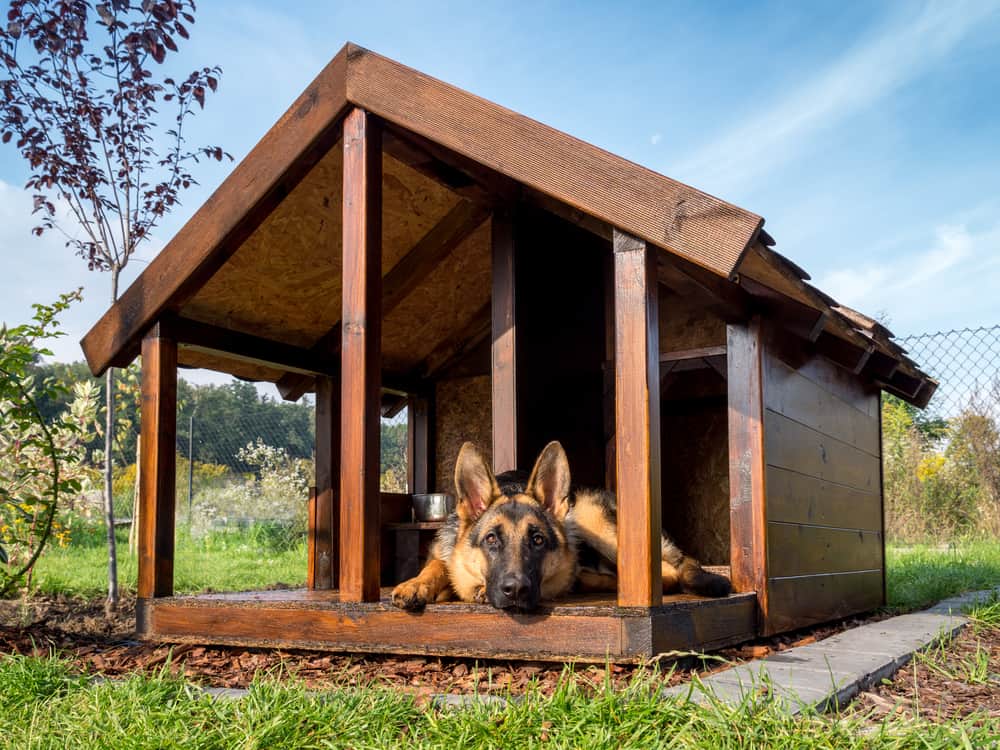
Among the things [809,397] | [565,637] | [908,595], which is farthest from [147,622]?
[908,595]

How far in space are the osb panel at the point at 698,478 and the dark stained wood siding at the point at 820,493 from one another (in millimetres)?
859

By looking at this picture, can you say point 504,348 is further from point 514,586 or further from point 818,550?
point 818,550

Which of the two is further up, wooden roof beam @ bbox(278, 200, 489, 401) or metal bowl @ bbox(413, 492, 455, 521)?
A: wooden roof beam @ bbox(278, 200, 489, 401)

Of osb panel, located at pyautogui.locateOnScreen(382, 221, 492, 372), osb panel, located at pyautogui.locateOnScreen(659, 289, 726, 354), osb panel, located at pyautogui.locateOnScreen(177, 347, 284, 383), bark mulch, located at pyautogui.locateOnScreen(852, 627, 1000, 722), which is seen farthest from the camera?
osb panel, located at pyautogui.locateOnScreen(382, 221, 492, 372)

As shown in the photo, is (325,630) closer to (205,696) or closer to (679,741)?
(205,696)

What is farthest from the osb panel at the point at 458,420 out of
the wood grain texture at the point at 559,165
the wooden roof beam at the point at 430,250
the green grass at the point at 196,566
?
the wood grain texture at the point at 559,165

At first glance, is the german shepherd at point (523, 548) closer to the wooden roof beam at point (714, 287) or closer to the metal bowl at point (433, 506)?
the wooden roof beam at point (714, 287)

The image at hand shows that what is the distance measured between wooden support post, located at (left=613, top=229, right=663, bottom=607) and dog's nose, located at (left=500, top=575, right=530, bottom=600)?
43 cm

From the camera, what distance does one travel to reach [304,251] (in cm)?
604

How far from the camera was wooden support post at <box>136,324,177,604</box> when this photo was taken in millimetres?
5344

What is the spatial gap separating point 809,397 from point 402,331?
3.25m

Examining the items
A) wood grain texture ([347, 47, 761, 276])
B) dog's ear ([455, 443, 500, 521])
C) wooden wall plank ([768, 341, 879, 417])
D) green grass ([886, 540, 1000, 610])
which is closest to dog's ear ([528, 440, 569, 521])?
dog's ear ([455, 443, 500, 521])

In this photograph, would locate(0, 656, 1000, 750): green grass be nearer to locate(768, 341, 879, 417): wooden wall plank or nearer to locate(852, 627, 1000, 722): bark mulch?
locate(852, 627, 1000, 722): bark mulch

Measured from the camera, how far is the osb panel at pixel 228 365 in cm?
646
